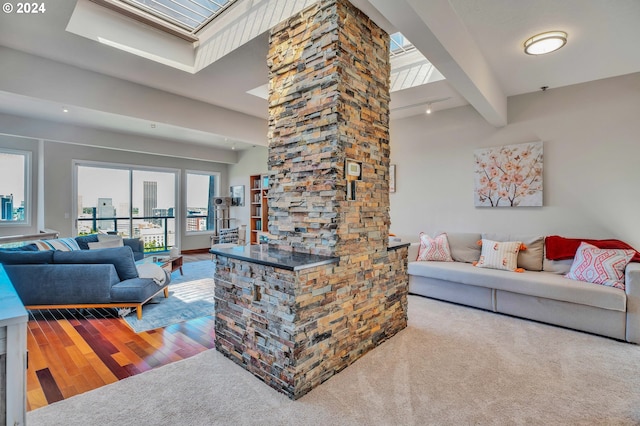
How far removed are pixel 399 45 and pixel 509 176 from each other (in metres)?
2.27

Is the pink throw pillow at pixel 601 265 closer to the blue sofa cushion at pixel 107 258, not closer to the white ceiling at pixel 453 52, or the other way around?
the white ceiling at pixel 453 52

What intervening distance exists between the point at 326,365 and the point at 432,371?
797 millimetres

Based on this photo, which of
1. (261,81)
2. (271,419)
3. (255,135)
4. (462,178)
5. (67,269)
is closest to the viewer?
(271,419)

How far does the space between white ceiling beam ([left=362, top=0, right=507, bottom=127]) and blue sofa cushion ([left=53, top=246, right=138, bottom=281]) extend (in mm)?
3543

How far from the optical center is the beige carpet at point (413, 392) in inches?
69.3

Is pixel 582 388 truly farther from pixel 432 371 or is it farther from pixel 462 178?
pixel 462 178

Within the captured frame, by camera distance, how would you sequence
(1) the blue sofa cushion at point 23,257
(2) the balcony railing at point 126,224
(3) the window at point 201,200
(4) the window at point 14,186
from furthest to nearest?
(3) the window at point 201,200
(2) the balcony railing at point 126,224
(4) the window at point 14,186
(1) the blue sofa cushion at point 23,257

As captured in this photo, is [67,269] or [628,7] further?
[67,269]

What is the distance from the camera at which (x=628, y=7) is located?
2.29m

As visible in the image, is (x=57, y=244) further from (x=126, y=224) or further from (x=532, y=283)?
(x=532, y=283)

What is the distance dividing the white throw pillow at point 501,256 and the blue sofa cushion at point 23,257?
501 centimetres

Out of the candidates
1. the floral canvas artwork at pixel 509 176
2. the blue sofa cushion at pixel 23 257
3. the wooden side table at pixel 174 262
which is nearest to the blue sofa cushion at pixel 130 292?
the blue sofa cushion at pixel 23 257

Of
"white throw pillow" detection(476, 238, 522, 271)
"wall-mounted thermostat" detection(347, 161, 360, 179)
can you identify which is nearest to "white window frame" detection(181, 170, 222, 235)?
"wall-mounted thermostat" detection(347, 161, 360, 179)

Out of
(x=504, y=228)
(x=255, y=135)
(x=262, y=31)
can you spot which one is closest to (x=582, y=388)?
(x=504, y=228)
